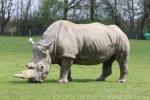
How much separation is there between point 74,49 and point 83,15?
86893 mm

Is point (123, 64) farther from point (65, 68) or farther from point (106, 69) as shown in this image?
point (65, 68)

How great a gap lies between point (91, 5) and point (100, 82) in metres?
85.5

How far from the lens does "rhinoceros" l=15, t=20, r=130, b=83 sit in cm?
1686

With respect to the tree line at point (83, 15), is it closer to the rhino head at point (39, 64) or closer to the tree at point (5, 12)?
the tree at point (5, 12)

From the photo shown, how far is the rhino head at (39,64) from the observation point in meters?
16.6

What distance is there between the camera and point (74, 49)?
17.3m

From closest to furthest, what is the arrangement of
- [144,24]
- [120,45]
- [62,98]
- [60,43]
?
[62,98]
[60,43]
[120,45]
[144,24]

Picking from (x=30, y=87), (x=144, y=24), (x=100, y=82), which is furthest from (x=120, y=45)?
Answer: (x=144, y=24)

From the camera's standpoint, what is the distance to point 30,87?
51.3ft

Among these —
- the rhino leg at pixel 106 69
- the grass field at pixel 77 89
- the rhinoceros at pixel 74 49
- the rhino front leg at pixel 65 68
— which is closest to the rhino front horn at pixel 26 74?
the rhinoceros at pixel 74 49

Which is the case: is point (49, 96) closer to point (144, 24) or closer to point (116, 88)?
point (116, 88)

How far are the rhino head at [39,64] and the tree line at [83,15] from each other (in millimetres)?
80535

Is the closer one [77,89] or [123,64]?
[77,89]

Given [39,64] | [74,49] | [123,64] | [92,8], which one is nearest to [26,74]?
[39,64]
